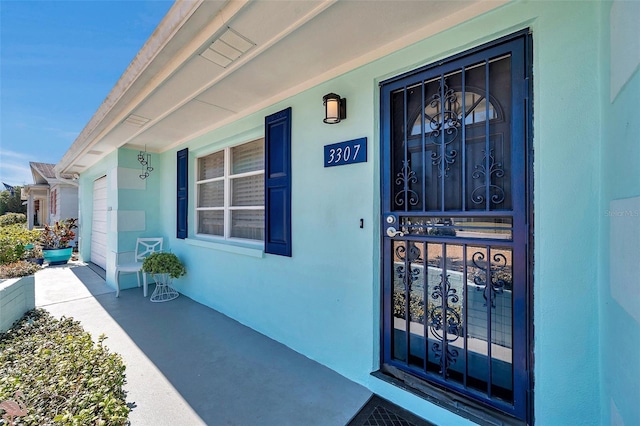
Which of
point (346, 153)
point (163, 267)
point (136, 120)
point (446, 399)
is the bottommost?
point (446, 399)

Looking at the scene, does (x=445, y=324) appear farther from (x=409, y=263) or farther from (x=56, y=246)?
(x=56, y=246)

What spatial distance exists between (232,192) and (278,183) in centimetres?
135

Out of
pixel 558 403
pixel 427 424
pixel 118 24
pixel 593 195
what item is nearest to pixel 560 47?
pixel 593 195

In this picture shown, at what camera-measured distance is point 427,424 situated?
1850 millimetres

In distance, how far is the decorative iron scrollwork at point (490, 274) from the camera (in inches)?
68.0

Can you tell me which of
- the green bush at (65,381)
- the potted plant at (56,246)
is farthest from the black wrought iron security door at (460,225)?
the potted plant at (56,246)

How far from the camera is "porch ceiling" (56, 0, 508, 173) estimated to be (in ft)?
5.79

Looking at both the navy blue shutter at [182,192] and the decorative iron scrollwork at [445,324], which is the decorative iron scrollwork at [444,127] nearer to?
the decorative iron scrollwork at [445,324]

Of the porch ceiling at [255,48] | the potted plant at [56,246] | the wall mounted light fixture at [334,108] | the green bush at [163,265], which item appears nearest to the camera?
the porch ceiling at [255,48]

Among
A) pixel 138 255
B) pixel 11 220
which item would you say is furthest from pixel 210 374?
pixel 11 220

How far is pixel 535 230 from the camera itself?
5.06ft

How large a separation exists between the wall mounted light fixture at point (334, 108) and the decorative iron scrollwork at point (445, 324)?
5.17 feet

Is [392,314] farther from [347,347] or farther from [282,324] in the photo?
[282,324]

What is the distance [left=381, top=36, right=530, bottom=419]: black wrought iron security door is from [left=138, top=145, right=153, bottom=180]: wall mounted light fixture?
16.8 feet
